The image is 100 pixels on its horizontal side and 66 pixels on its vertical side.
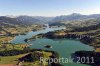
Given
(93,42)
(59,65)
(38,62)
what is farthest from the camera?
(93,42)

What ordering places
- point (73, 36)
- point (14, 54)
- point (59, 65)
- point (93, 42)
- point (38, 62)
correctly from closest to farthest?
1. point (59, 65)
2. point (38, 62)
3. point (14, 54)
4. point (93, 42)
5. point (73, 36)

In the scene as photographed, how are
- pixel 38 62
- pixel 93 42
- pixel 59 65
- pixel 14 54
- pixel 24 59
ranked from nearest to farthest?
pixel 59 65 < pixel 38 62 < pixel 24 59 < pixel 14 54 < pixel 93 42

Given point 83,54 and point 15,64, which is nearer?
point 15,64

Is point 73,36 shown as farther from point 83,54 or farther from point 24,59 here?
point 24,59

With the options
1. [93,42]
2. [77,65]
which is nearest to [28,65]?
[77,65]

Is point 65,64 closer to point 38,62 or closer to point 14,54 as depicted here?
point 38,62

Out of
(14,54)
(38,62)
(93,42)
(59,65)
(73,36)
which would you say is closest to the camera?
(59,65)

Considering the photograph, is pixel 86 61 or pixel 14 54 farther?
pixel 14 54

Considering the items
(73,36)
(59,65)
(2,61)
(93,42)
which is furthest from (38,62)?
(73,36)
